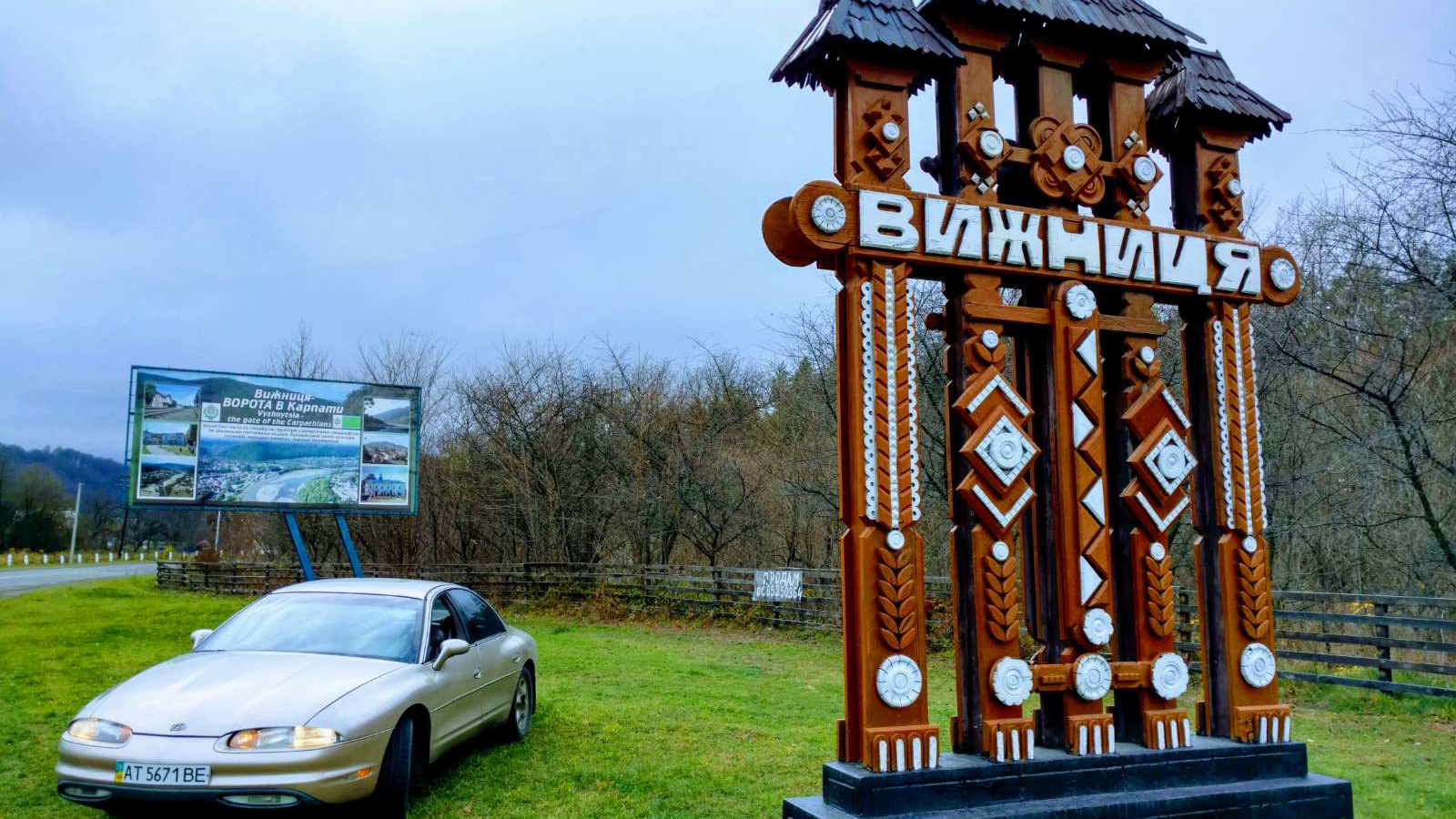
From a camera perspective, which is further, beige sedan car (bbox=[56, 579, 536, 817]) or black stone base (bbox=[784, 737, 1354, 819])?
beige sedan car (bbox=[56, 579, 536, 817])

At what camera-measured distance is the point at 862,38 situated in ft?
15.7

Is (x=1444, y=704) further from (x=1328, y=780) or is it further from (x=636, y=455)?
(x=636, y=455)

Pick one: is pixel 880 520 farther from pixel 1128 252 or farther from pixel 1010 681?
pixel 1128 252

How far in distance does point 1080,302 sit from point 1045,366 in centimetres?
38

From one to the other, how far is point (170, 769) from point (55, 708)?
5075 millimetres

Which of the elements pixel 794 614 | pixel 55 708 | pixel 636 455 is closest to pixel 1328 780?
pixel 55 708

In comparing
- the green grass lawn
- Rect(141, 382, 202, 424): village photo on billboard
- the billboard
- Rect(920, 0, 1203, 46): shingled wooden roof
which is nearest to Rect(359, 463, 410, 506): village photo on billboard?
the billboard

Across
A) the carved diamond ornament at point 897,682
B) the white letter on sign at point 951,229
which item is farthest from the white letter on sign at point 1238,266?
the carved diamond ornament at point 897,682

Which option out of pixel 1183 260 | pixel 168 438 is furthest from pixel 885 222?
pixel 168 438

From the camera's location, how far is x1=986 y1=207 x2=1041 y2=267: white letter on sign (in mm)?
4949

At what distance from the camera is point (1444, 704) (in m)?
10.1

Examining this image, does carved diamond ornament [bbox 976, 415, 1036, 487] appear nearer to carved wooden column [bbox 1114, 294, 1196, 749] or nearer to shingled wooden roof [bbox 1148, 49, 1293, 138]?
carved wooden column [bbox 1114, 294, 1196, 749]

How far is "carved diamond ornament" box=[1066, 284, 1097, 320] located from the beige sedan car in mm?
4294

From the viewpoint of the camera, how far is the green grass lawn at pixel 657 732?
6168 millimetres
